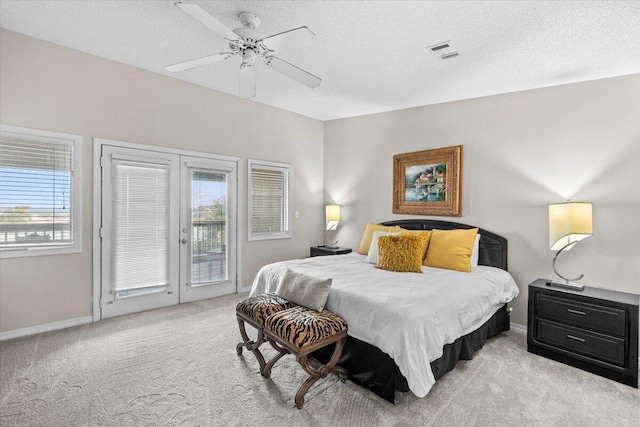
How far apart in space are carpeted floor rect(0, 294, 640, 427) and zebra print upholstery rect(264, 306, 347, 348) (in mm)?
454

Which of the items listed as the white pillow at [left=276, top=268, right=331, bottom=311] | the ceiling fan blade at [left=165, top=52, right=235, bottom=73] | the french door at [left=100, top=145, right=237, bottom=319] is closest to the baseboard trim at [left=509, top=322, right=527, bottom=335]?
the white pillow at [left=276, top=268, right=331, bottom=311]

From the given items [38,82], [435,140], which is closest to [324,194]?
[435,140]

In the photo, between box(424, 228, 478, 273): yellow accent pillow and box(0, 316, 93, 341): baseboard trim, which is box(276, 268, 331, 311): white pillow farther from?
box(0, 316, 93, 341): baseboard trim

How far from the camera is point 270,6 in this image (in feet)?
8.04

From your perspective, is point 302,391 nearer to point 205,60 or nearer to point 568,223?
point 205,60

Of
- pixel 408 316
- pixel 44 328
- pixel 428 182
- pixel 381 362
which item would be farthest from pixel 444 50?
pixel 44 328

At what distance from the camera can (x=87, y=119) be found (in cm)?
352

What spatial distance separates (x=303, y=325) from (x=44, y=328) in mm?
3022

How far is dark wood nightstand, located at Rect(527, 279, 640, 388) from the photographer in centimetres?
259

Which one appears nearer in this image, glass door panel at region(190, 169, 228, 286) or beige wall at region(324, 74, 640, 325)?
beige wall at region(324, 74, 640, 325)

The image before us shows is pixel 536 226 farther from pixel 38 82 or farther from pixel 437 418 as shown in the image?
pixel 38 82

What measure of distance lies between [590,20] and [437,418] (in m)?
3.13

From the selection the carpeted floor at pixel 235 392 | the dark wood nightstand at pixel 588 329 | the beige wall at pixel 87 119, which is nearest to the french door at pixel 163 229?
the beige wall at pixel 87 119

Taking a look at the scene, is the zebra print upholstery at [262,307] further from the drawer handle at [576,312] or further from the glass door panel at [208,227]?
the drawer handle at [576,312]
